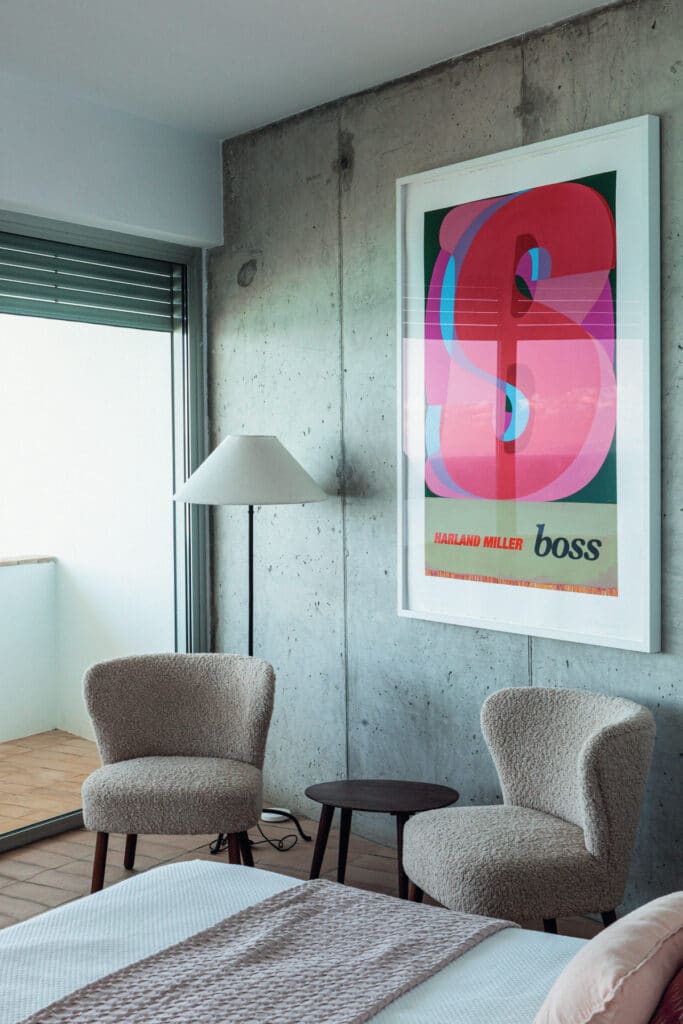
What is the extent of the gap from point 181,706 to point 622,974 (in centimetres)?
243

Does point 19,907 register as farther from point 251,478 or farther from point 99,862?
point 251,478

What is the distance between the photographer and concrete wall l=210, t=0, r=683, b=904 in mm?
2963

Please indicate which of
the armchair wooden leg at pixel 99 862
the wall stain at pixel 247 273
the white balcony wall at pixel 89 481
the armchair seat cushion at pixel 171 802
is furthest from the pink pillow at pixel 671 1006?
the wall stain at pixel 247 273

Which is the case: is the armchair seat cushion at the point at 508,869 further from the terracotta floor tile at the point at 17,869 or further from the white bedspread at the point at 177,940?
the terracotta floor tile at the point at 17,869

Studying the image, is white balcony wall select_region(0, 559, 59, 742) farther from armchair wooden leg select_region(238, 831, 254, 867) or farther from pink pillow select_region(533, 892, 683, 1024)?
pink pillow select_region(533, 892, 683, 1024)

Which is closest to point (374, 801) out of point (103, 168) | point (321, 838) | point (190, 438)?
point (321, 838)

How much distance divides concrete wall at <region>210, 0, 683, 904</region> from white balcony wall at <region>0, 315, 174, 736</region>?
284 millimetres

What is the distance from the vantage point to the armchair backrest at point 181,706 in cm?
339

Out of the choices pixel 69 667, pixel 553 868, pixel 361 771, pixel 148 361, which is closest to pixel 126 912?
pixel 553 868

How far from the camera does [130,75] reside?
360 cm

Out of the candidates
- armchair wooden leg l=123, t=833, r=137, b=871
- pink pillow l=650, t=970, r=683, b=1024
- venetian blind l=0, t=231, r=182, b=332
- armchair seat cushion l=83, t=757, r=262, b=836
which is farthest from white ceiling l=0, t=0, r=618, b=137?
pink pillow l=650, t=970, r=683, b=1024

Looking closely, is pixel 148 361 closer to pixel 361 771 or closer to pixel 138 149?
pixel 138 149

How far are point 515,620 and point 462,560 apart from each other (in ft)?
0.94

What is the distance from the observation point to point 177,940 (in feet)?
6.03
